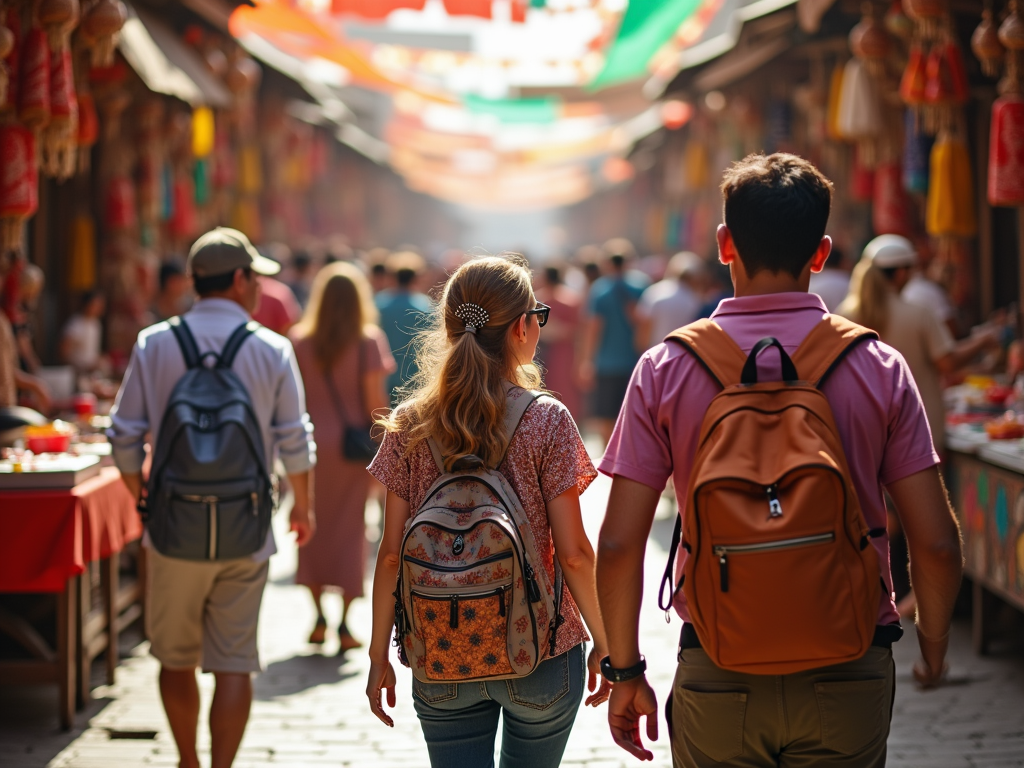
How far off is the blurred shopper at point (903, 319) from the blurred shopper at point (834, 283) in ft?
4.96

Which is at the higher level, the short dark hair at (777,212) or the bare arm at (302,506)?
the short dark hair at (777,212)

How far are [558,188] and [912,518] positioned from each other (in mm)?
38385

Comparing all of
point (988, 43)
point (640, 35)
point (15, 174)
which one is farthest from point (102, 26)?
point (640, 35)

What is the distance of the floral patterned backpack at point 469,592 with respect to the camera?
8.19 ft

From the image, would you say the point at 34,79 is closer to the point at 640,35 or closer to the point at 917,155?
the point at 917,155

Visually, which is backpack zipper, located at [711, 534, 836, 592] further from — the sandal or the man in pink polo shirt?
the sandal

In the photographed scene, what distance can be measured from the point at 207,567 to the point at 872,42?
19.4 feet

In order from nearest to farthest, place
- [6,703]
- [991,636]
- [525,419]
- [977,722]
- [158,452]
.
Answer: [525,419] → [158,452] → [977,722] → [6,703] → [991,636]

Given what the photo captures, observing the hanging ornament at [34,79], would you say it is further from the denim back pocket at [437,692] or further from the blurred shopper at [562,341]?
the blurred shopper at [562,341]

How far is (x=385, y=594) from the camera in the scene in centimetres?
275

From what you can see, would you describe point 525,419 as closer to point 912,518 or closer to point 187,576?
point 912,518

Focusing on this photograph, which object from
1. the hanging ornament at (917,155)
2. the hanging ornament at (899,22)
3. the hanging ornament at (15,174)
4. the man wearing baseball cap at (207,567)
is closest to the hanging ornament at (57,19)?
the hanging ornament at (15,174)

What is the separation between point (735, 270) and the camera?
2.34 meters

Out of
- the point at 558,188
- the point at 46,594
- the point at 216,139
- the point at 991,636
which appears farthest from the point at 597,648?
the point at 558,188
